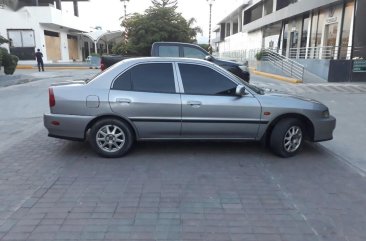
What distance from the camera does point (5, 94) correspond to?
13102 mm

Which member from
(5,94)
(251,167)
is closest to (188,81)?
(251,167)

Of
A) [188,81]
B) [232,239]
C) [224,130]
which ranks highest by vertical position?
[188,81]

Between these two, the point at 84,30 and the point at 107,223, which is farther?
the point at 84,30

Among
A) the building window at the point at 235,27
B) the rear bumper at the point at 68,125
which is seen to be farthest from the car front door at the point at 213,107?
Result: the building window at the point at 235,27

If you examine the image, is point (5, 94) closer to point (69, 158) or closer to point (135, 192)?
point (69, 158)

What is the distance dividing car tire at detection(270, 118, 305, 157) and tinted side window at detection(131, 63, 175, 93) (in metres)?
1.85

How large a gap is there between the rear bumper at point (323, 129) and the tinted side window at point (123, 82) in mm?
3170

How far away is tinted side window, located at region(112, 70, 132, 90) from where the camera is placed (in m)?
5.32

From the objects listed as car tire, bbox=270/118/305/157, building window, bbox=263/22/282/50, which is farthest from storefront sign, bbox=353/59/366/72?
Answer: building window, bbox=263/22/282/50

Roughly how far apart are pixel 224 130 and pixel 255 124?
52cm

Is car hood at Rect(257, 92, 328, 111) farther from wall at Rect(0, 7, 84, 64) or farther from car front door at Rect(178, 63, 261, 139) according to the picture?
wall at Rect(0, 7, 84, 64)

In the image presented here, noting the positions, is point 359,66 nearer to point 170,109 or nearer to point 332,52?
point 332,52

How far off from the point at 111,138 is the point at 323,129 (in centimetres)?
354

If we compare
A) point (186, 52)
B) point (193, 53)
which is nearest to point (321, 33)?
point (193, 53)
